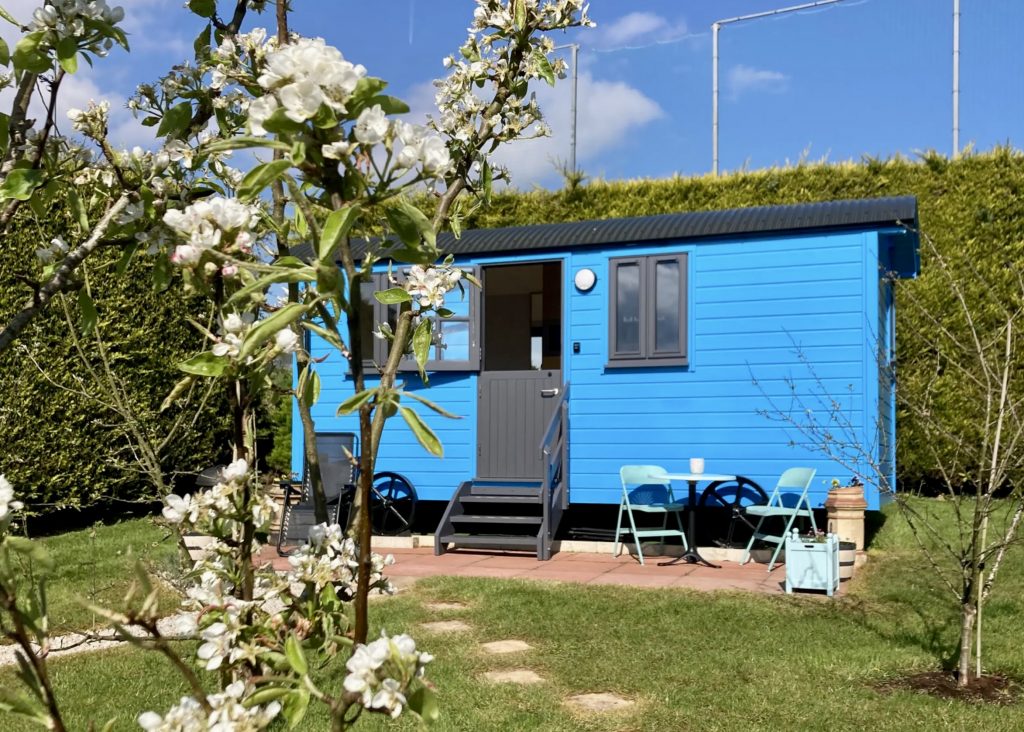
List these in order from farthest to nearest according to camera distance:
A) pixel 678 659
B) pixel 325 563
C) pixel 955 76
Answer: pixel 955 76 → pixel 678 659 → pixel 325 563

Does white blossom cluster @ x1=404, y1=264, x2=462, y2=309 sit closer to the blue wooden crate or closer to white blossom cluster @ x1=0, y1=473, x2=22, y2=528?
white blossom cluster @ x1=0, y1=473, x2=22, y2=528

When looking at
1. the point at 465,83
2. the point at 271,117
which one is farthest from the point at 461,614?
the point at 271,117

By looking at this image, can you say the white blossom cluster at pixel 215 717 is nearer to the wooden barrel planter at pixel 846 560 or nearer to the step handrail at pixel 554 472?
the wooden barrel planter at pixel 846 560

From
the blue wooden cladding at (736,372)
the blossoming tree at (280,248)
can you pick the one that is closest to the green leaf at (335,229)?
the blossoming tree at (280,248)

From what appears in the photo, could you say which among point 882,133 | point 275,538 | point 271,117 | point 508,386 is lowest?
point 275,538

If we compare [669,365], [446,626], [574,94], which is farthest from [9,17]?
[574,94]

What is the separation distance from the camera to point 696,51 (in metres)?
13.4

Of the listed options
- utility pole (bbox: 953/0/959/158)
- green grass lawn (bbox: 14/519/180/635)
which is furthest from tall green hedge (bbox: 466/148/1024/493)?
green grass lawn (bbox: 14/519/180/635)

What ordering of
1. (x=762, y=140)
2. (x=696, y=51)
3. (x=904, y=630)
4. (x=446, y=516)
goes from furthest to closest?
(x=696, y=51), (x=762, y=140), (x=446, y=516), (x=904, y=630)

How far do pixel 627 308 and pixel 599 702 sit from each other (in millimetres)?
4339

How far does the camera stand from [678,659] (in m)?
4.64

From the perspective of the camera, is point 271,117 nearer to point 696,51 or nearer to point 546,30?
point 546,30

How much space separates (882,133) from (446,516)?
643cm

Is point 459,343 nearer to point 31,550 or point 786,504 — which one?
point 786,504
